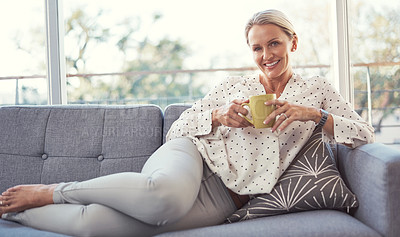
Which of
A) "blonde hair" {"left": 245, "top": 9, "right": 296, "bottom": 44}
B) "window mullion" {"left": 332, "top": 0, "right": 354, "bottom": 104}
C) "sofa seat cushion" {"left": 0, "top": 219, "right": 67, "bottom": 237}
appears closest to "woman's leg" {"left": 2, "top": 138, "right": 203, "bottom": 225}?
"sofa seat cushion" {"left": 0, "top": 219, "right": 67, "bottom": 237}

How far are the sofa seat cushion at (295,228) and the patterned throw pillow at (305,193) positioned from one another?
0.33ft

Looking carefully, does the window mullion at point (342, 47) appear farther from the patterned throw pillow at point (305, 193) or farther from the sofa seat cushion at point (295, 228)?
the sofa seat cushion at point (295, 228)

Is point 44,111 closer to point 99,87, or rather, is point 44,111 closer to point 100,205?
point 100,205

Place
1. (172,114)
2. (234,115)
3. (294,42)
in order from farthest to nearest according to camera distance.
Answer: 1. (172,114)
2. (294,42)
3. (234,115)

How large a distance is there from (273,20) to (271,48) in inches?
4.5

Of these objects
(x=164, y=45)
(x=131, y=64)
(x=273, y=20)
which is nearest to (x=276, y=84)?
(x=273, y=20)

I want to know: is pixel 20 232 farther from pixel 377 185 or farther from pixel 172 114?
pixel 377 185

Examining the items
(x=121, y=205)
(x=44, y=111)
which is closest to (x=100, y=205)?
(x=121, y=205)

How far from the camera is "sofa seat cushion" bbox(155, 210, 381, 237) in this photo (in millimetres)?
1247

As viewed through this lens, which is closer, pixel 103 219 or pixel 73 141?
pixel 103 219

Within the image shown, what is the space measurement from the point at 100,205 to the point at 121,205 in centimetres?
8

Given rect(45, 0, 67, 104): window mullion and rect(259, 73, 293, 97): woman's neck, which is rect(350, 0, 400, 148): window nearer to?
rect(259, 73, 293, 97): woman's neck

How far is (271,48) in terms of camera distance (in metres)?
1.72

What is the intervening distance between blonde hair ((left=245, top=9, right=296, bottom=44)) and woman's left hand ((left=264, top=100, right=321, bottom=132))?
394 millimetres
